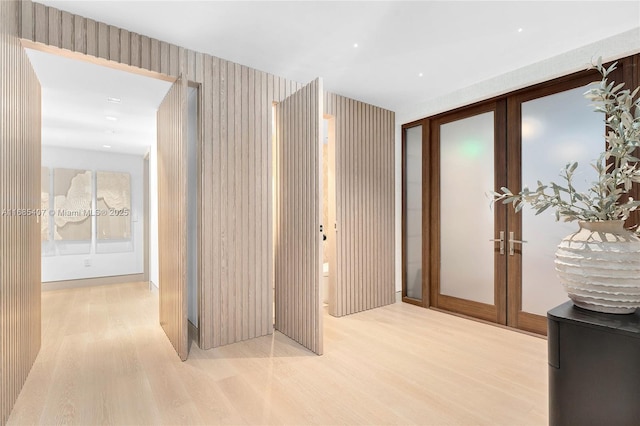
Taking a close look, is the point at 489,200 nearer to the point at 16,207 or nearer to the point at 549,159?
the point at 549,159

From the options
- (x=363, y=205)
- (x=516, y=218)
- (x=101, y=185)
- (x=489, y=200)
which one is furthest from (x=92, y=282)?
(x=516, y=218)

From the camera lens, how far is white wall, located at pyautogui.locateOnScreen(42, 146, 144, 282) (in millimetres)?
5336

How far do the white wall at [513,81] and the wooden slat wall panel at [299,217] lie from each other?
173 centimetres

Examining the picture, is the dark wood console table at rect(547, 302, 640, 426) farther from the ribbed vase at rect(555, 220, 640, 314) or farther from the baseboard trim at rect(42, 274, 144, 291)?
the baseboard trim at rect(42, 274, 144, 291)

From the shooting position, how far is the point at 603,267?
3.83 feet

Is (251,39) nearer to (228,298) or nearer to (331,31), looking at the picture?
(331,31)

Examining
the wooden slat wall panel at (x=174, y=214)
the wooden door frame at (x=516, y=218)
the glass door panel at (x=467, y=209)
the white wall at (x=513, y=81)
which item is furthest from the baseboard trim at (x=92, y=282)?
the wooden door frame at (x=516, y=218)

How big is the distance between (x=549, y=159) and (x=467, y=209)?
944 mm

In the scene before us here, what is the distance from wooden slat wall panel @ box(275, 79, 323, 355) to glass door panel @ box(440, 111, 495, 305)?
196cm

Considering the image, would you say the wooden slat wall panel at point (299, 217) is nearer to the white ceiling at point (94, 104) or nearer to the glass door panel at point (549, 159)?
the white ceiling at point (94, 104)

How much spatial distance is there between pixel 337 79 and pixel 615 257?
2.92 m

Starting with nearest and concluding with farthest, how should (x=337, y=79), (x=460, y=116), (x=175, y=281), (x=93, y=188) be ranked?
(x=175, y=281) < (x=337, y=79) < (x=460, y=116) < (x=93, y=188)

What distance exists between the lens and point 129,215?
5941 mm

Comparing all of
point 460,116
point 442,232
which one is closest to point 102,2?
point 460,116
